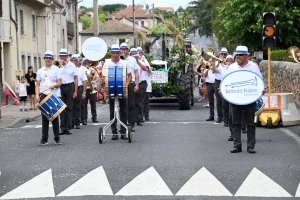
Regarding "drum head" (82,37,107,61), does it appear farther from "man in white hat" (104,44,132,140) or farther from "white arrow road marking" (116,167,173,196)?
"white arrow road marking" (116,167,173,196)

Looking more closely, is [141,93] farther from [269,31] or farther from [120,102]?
[120,102]

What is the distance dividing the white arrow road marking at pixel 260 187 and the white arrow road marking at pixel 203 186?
0.25 meters

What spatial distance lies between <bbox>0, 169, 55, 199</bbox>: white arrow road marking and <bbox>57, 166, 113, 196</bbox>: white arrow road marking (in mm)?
250

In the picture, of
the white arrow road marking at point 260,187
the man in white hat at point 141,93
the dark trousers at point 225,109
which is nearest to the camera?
the white arrow road marking at point 260,187

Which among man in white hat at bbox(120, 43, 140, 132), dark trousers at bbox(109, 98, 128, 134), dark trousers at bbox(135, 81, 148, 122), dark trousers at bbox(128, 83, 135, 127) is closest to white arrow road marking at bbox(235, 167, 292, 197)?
dark trousers at bbox(109, 98, 128, 134)

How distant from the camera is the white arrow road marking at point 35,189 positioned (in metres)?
9.69

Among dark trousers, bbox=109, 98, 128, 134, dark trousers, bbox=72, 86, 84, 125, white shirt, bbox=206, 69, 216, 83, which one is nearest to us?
dark trousers, bbox=109, 98, 128, 134

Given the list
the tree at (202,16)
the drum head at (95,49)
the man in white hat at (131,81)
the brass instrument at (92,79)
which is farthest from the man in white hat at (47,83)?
the tree at (202,16)

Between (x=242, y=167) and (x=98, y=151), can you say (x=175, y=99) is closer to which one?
(x=98, y=151)

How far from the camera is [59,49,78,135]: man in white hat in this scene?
18.0 meters

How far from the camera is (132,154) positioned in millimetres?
13461

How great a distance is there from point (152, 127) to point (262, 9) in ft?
109

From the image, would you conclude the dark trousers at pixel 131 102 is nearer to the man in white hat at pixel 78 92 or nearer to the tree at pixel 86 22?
the man in white hat at pixel 78 92

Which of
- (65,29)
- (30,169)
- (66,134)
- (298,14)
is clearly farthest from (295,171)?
(65,29)
